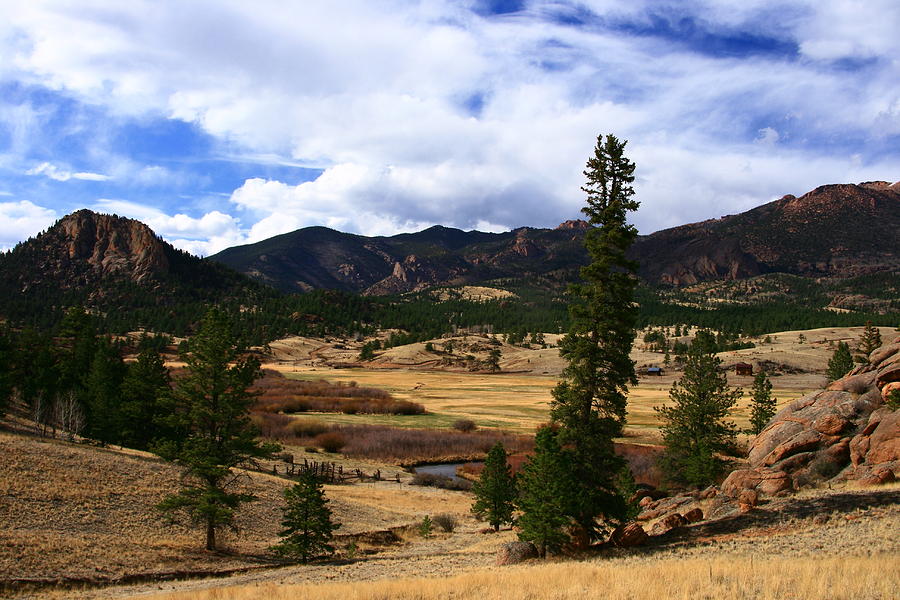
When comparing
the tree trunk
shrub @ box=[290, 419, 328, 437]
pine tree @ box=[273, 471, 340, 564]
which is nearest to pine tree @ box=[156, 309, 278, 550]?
the tree trunk

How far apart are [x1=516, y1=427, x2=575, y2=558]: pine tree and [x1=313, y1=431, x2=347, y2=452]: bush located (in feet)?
146

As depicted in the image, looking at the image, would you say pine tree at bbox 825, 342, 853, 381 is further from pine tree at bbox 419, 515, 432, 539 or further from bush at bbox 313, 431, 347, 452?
pine tree at bbox 419, 515, 432, 539

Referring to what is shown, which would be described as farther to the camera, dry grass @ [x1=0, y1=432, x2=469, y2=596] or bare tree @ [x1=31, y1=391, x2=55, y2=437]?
bare tree @ [x1=31, y1=391, x2=55, y2=437]

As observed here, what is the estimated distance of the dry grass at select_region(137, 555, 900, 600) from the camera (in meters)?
11.7

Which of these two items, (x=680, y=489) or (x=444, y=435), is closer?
(x=680, y=489)

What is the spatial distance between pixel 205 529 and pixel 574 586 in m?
25.8

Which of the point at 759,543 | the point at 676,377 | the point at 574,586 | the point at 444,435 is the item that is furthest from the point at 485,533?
the point at 676,377

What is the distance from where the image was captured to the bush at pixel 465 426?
243 feet

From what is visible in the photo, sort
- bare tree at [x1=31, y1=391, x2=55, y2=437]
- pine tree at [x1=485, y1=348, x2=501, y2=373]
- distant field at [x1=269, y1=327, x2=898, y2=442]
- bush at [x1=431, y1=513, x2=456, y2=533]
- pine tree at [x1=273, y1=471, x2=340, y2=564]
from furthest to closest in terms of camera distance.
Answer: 1. pine tree at [x1=485, y1=348, x2=501, y2=373]
2. distant field at [x1=269, y1=327, x2=898, y2=442]
3. bare tree at [x1=31, y1=391, x2=55, y2=437]
4. bush at [x1=431, y1=513, x2=456, y2=533]
5. pine tree at [x1=273, y1=471, x2=340, y2=564]

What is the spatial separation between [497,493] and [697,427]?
13983 millimetres

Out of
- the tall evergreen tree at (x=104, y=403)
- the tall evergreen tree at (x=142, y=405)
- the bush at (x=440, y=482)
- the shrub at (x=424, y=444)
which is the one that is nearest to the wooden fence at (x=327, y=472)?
the bush at (x=440, y=482)

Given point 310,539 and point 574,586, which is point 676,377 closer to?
point 310,539

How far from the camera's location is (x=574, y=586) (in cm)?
1380

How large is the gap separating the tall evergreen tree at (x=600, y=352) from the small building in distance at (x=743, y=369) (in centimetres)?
10974
